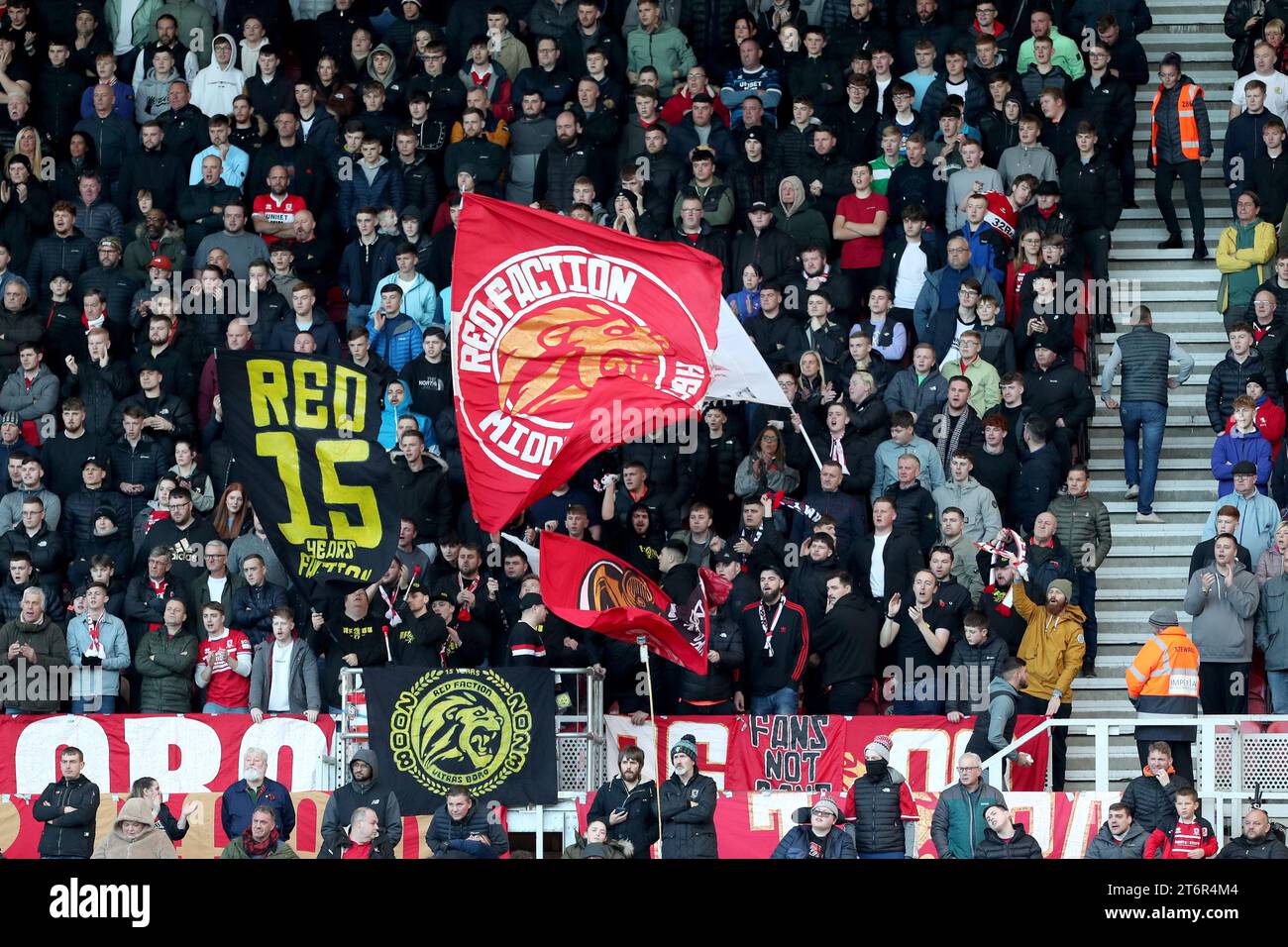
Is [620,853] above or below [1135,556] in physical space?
below

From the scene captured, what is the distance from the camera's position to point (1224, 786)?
16.5 metres

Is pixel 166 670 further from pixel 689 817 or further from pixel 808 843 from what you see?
pixel 808 843

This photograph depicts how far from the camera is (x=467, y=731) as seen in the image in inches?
656

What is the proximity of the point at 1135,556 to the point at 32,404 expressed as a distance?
9894 mm

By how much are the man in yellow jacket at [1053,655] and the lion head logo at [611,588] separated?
3025 millimetres

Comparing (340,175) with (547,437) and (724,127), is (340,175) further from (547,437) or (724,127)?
(547,437)

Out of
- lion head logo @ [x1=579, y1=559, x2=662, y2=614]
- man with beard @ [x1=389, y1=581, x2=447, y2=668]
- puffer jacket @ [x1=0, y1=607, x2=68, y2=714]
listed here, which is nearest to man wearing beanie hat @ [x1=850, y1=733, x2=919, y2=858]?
lion head logo @ [x1=579, y1=559, x2=662, y2=614]

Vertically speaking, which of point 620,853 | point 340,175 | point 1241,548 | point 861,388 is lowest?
point 620,853

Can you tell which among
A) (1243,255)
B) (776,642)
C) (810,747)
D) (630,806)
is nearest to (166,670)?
(630,806)

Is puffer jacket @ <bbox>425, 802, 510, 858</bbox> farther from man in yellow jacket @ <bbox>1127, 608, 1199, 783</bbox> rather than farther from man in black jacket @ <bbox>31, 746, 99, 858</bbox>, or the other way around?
man in yellow jacket @ <bbox>1127, 608, 1199, 783</bbox>

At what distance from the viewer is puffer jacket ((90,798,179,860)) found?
15641 millimetres

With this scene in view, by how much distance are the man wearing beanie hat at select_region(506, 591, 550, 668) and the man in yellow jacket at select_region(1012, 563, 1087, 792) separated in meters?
3.66

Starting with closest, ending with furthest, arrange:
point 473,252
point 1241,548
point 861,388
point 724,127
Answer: point 473,252, point 1241,548, point 861,388, point 724,127

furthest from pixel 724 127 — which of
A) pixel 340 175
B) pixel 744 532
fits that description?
pixel 744 532
